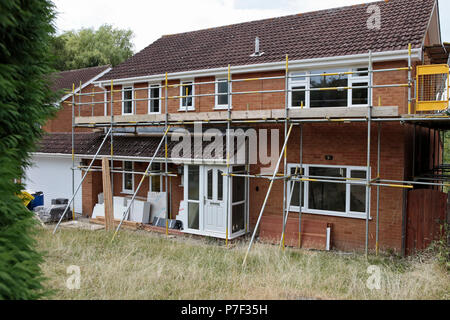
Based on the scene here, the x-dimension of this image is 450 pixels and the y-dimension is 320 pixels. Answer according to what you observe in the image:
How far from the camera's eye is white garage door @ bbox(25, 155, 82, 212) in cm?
1706

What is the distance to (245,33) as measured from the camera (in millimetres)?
15742

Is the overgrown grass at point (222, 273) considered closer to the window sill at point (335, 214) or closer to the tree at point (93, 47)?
the window sill at point (335, 214)

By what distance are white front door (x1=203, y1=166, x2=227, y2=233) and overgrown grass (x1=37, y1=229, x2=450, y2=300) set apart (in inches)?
50.7

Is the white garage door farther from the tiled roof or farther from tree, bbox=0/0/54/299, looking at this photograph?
tree, bbox=0/0/54/299

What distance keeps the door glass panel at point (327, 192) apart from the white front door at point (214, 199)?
8.54ft

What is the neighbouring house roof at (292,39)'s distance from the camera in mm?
11617

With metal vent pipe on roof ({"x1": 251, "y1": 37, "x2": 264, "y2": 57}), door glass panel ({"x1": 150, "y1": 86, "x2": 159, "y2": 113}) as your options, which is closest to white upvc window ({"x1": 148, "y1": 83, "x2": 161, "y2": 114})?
door glass panel ({"x1": 150, "y1": 86, "x2": 159, "y2": 113})

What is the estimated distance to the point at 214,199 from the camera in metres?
12.3

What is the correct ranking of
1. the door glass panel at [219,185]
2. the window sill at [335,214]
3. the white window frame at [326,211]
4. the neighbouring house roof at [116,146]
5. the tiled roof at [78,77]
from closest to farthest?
the window sill at [335,214] < the white window frame at [326,211] < the door glass panel at [219,185] < the neighbouring house roof at [116,146] < the tiled roof at [78,77]

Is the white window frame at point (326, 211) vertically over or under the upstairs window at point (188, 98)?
under

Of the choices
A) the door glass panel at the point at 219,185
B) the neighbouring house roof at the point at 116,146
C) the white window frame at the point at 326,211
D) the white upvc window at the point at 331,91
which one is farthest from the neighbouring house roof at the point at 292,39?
the door glass panel at the point at 219,185

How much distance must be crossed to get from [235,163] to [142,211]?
4.28m

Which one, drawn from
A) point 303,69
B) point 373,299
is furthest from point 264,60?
point 373,299

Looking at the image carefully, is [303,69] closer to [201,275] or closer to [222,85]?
[222,85]
